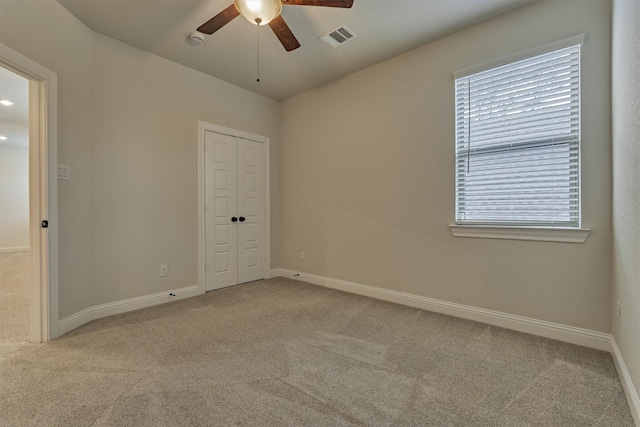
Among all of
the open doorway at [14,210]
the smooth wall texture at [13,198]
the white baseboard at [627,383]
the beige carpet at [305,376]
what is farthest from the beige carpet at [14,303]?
the white baseboard at [627,383]

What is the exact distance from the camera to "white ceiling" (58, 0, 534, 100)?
2.43 meters

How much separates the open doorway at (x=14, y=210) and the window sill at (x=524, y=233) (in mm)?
3860

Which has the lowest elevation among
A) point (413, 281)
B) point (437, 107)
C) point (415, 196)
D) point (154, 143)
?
point (413, 281)

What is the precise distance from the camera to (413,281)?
3.11 meters

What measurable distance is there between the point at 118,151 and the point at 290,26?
213cm

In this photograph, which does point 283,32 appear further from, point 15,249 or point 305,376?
point 15,249

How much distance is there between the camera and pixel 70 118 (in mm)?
2504

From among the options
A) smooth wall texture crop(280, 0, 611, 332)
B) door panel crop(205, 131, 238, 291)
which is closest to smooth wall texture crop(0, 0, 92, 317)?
door panel crop(205, 131, 238, 291)

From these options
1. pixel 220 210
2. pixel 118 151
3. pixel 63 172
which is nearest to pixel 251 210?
pixel 220 210

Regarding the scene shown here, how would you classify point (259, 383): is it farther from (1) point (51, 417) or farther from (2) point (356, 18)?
(2) point (356, 18)

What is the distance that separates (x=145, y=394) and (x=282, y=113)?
3.95 metres

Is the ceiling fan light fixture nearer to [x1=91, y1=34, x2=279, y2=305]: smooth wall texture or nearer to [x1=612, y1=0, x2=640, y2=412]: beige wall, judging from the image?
[x1=91, y1=34, x2=279, y2=305]: smooth wall texture

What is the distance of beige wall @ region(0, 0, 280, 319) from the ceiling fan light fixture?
1636 millimetres

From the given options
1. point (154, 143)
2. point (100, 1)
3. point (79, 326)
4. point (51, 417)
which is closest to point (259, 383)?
point (51, 417)
